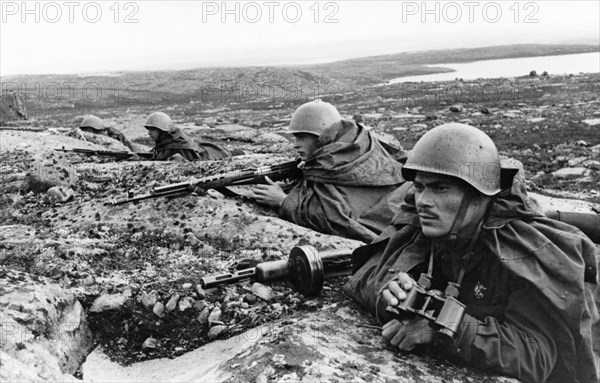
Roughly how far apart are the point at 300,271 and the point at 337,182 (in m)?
2.65

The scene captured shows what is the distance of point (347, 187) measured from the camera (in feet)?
24.1

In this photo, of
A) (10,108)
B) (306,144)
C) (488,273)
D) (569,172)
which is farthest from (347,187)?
(10,108)

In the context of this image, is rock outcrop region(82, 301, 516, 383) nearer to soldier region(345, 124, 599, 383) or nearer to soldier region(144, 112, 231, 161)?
soldier region(345, 124, 599, 383)

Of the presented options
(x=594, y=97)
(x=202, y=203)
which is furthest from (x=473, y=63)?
(x=202, y=203)

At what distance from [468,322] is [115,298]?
9.17 feet

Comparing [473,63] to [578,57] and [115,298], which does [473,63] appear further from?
[115,298]

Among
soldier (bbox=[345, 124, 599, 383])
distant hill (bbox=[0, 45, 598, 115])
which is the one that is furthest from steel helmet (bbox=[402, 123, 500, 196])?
distant hill (bbox=[0, 45, 598, 115])

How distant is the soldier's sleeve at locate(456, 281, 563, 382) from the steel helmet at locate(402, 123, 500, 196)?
0.70 m

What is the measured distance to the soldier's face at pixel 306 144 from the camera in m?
7.74

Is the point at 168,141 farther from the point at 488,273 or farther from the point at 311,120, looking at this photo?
the point at 488,273

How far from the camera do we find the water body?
45031mm

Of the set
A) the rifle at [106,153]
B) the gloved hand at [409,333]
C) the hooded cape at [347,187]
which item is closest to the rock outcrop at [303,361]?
the gloved hand at [409,333]

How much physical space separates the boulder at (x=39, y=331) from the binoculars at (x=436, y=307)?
6.56 ft

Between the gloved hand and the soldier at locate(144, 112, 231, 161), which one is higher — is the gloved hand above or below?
below
